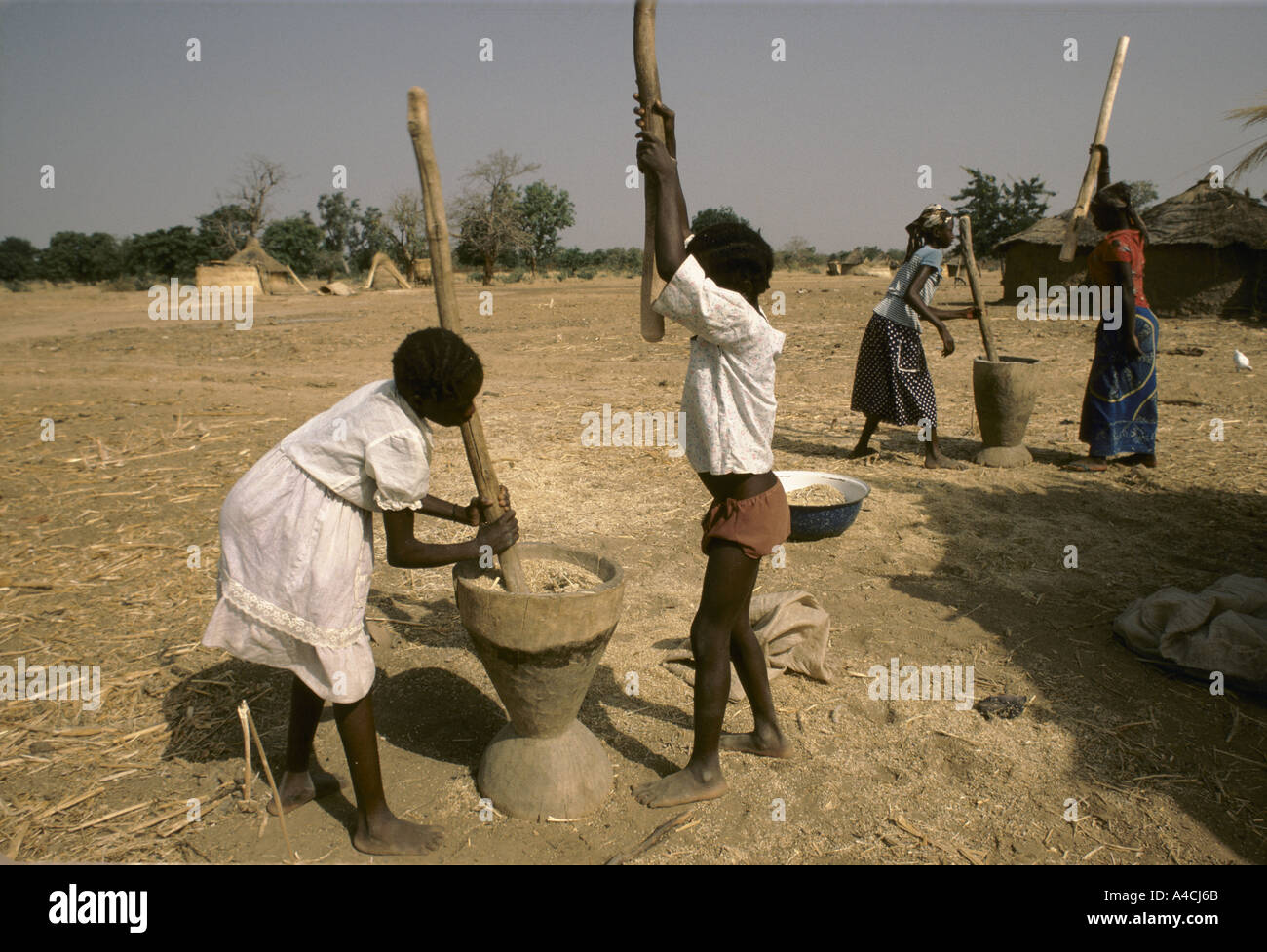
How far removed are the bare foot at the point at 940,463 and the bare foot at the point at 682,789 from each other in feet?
13.4

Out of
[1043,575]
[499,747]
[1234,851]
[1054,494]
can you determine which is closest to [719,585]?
[499,747]

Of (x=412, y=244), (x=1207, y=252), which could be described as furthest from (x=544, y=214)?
(x=1207, y=252)

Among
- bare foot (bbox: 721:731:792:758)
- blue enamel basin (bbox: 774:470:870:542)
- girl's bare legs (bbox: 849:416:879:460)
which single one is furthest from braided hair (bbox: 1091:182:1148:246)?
bare foot (bbox: 721:731:792:758)

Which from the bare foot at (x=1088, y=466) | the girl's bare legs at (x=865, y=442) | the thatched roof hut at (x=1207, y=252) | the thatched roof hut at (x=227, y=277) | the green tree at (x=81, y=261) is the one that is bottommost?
the bare foot at (x=1088, y=466)

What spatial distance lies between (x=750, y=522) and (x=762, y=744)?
33.7 inches

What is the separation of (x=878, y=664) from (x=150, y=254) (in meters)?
48.4

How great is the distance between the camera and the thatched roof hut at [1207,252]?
535 inches

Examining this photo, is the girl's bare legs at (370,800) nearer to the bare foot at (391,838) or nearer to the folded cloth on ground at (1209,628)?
the bare foot at (391,838)

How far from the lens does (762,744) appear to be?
2.79 meters

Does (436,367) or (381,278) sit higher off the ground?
(381,278)

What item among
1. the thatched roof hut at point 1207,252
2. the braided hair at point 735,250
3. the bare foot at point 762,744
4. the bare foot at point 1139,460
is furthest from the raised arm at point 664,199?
the thatched roof hut at point 1207,252

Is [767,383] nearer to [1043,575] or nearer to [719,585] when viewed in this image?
[719,585]

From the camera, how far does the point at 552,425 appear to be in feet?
24.1

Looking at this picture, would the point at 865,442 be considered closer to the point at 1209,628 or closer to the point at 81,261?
the point at 1209,628
